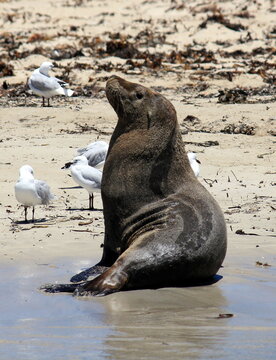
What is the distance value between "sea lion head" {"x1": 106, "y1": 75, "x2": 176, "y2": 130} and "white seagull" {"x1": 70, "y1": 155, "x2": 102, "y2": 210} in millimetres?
2836

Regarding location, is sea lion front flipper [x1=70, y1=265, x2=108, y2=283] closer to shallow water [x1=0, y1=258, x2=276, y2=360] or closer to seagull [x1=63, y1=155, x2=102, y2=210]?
shallow water [x1=0, y1=258, x2=276, y2=360]

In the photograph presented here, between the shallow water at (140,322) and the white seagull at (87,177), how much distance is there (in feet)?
9.24

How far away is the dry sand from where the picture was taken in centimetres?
523

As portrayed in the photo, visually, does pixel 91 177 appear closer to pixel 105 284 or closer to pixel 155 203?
pixel 155 203

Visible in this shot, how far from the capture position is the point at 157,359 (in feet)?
15.0

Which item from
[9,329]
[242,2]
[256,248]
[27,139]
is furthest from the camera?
[242,2]

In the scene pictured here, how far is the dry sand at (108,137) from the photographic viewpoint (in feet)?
17.2

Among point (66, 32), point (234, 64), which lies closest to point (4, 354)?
point (234, 64)

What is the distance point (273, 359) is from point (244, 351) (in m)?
0.19

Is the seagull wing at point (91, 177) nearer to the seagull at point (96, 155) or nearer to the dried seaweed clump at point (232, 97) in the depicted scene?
the seagull at point (96, 155)

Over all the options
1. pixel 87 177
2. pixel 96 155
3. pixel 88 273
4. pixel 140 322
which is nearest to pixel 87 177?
pixel 87 177

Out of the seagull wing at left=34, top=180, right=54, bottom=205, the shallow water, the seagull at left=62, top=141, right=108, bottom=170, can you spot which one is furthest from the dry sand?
the seagull at left=62, top=141, right=108, bottom=170

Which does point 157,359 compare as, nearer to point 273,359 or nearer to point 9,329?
point 273,359

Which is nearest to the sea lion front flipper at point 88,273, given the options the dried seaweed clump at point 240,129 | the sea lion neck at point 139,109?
the sea lion neck at point 139,109
